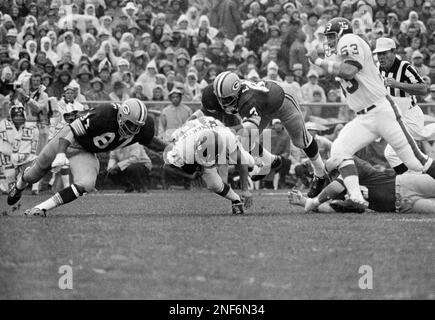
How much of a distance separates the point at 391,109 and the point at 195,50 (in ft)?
29.2

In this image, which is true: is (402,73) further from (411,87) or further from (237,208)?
(237,208)

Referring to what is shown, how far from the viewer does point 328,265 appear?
20.0 ft

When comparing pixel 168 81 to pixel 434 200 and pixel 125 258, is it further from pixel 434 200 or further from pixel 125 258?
pixel 125 258

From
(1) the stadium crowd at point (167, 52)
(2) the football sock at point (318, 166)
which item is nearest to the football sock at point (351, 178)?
(2) the football sock at point (318, 166)

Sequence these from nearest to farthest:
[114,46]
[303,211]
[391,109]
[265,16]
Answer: [391,109] < [303,211] < [114,46] < [265,16]

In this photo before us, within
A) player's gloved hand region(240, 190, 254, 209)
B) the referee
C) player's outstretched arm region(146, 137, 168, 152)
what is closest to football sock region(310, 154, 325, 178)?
the referee

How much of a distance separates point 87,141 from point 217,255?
319cm

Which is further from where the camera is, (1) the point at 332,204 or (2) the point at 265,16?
(2) the point at 265,16

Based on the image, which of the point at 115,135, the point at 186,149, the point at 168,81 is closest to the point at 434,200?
the point at 186,149

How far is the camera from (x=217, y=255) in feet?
21.0

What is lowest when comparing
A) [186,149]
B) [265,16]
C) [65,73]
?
[186,149]

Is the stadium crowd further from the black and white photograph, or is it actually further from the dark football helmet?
the dark football helmet

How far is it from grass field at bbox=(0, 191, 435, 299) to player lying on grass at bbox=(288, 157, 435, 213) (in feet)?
0.79

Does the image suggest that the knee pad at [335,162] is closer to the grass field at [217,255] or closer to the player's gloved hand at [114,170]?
the grass field at [217,255]
